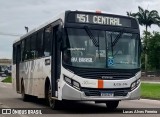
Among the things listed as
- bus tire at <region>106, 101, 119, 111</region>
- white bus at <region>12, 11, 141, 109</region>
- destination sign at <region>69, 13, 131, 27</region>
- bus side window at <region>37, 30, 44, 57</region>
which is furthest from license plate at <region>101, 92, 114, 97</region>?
bus side window at <region>37, 30, 44, 57</region>

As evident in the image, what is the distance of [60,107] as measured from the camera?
16562 mm

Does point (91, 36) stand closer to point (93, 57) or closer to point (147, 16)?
point (93, 57)

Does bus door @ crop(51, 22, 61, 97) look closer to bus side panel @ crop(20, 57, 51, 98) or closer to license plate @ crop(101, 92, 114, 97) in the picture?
bus side panel @ crop(20, 57, 51, 98)

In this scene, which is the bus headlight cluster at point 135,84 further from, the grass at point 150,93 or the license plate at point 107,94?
the grass at point 150,93

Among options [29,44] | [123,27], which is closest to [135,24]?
[123,27]

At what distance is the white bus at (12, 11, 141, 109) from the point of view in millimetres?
14625

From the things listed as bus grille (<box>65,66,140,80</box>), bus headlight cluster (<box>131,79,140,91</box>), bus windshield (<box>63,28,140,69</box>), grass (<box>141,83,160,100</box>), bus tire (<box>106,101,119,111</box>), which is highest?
bus windshield (<box>63,28,140,69</box>)

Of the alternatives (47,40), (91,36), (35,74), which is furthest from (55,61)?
(35,74)

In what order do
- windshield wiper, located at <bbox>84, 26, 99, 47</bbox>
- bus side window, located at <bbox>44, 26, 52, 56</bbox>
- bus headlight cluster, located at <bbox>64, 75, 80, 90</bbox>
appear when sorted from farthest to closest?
bus side window, located at <bbox>44, 26, 52, 56</bbox> → windshield wiper, located at <bbox>84, 26, 99, 47</bbox> → bus headlight cluster, located at <bbox>64, 75, 80, 90</bbox>

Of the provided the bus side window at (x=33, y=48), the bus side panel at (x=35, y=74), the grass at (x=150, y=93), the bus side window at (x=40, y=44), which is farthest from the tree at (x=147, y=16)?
the bus side window at (x=40, y=44)

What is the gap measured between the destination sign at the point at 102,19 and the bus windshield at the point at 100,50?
37cm

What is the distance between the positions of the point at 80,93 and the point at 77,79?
45 cm

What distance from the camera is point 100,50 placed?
49.2 ft

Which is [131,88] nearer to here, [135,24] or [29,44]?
[135,24]
